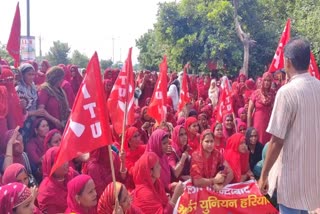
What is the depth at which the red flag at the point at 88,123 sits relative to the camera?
368cm

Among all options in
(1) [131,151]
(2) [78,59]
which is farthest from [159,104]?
(2) [78,59]

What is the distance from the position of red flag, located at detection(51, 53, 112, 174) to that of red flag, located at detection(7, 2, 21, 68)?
188 inches

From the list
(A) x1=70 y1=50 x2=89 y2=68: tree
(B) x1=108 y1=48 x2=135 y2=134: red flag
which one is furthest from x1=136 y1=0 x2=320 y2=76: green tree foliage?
(A) x1=70 y1=50 x2=89 y2=68: tree

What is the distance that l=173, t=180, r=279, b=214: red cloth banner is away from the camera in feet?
16.8

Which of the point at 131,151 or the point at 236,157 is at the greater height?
the point at 131,151

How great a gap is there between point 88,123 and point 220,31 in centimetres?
1767

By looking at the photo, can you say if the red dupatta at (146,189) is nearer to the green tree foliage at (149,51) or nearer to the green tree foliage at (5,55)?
the green tree foliage at (5,55)

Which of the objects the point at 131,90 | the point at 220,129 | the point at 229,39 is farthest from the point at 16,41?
the point at 229,39

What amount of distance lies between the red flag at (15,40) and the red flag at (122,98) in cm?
276

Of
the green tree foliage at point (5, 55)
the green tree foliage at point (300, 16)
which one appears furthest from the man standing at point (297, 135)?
the green tree foliage at point (5, 55)

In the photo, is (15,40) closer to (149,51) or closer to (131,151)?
(131,151)

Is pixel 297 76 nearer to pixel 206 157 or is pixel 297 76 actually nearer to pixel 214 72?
pixel 206 157

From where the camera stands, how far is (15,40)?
27.4 ft

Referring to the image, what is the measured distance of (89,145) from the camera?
3723mm
